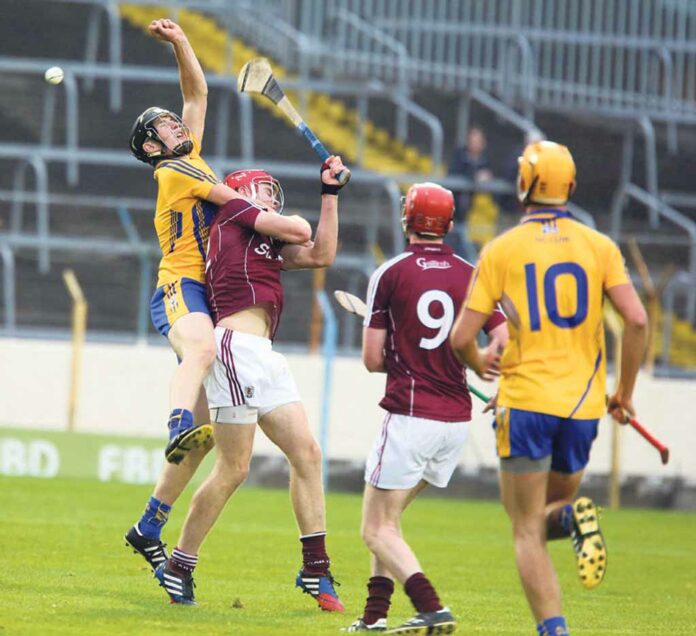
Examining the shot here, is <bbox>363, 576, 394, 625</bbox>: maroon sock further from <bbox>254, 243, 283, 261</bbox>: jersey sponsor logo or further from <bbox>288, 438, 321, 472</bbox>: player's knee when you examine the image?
<bbox>254, 243, 283, 261</bbox>: jersey sponsor logo

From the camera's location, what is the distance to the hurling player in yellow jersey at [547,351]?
6445mm

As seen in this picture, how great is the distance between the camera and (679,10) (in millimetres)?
25703

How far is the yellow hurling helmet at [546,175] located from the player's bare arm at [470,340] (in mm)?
523

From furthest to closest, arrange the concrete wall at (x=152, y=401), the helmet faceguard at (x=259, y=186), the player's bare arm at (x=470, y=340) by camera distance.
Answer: the concrete wall at (x=152, y=401), the helmet faceguard at (x=259, y=186), the player's bare arm at (x=470, y=340)

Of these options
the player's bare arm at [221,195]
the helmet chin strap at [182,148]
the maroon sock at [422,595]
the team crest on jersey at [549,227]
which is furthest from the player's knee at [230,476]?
the team crest on jersey at [549,227]

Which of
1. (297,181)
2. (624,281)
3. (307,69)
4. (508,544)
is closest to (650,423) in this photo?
(508,544)

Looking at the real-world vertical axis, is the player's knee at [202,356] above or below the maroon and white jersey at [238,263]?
below

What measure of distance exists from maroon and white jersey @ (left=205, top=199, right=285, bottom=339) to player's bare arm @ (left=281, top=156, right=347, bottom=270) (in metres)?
0.15

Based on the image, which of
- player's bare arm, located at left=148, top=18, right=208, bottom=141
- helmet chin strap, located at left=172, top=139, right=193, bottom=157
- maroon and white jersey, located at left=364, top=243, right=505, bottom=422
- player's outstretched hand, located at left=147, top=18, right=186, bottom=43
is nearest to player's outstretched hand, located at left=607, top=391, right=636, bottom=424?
maroon and white jersey, located at left=364, top=243, right=505, bottom=422

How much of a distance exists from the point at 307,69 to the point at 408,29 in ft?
6.56

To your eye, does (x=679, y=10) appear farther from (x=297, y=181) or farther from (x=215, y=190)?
(x=215, y=190)

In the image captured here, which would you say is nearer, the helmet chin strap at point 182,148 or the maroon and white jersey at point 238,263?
the maroon and white jersey at point 238,263

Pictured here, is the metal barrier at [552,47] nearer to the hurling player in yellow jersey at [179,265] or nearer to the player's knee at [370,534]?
the hurling player in yellow jersey at [179,265]

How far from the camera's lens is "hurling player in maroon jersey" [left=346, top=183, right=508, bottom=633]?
7.39m
